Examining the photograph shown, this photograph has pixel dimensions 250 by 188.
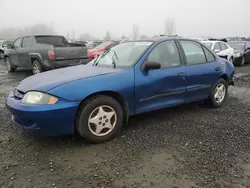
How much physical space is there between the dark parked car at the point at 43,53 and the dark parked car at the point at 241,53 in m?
8.33

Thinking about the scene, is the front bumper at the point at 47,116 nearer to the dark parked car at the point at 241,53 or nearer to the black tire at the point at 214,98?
the black tire at the point at 214,98

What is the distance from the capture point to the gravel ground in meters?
2.49

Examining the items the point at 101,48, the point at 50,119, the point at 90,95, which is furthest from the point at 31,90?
the point at 101,48

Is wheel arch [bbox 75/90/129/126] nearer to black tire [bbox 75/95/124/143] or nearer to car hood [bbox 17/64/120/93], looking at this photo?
black tire [bbox 75/95/124/143]

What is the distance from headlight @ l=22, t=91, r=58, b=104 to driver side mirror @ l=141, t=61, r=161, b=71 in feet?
4.57

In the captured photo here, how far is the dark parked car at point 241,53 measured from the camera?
41.3ft

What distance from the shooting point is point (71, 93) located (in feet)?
9.84

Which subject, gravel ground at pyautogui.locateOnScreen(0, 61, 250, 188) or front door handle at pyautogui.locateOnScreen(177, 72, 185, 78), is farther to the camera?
front door handle at pyautogui.locateOnScreen(177, 72, 185, 78)

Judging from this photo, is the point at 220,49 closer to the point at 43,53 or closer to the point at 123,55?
the point at 43,53

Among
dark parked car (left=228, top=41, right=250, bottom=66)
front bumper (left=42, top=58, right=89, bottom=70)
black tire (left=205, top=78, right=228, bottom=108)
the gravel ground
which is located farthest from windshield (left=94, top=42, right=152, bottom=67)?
dark parked car (left=228, top=41, right=250, bottom=66)

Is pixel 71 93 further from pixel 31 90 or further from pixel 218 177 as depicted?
pixel 218 177

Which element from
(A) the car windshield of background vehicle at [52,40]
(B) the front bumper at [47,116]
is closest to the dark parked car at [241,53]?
(A) the car windshield of background vehicle at [52,40]

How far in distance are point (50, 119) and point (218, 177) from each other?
6.65 ft

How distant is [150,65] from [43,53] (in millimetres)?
5829
